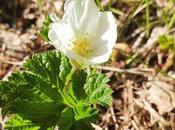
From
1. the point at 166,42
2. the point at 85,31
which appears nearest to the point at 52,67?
the point at 85,31

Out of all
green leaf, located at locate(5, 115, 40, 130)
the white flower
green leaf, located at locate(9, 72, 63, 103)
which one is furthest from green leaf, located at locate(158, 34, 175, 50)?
green leaf, located at locate(5, 115, 40, 130)

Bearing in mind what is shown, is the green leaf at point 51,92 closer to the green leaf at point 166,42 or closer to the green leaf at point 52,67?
the green leaf at point 52,67

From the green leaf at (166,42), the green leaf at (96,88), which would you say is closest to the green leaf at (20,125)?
the green leaf at (96,88)

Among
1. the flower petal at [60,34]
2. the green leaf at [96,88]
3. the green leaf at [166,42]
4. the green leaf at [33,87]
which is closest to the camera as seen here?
the flower petal at [60,34]

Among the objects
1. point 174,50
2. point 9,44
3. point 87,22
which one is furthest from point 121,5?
point 87,22

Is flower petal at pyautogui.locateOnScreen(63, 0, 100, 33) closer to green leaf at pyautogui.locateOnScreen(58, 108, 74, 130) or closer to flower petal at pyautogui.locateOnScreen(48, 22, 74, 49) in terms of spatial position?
flower petal at pyautogui.locateOnScreen(48, 22, 74, 49)
